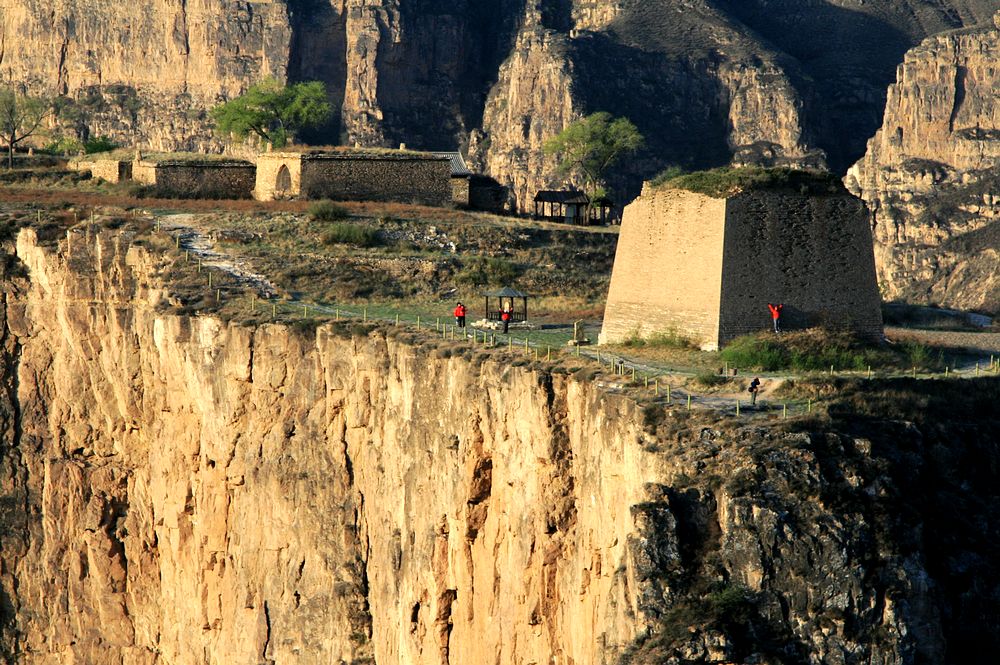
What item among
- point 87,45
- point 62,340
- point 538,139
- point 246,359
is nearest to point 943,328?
point 246,359

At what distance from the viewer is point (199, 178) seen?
73.2 meters

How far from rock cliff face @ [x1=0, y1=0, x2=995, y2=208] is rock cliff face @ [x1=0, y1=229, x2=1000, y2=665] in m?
80.6

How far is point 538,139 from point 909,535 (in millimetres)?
110490

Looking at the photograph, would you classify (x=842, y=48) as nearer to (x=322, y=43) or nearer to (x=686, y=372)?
(x=322, y=43)

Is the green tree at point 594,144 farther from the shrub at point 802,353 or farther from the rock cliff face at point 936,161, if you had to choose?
the shrub at point 802,353

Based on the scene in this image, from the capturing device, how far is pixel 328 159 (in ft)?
Result: 238

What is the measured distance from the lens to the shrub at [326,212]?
65.9 meters

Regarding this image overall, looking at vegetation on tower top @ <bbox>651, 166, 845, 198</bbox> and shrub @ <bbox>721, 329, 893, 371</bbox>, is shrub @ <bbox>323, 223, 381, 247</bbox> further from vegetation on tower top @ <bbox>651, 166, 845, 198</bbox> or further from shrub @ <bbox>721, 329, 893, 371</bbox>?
shrub @ <bbox>721, 329, 893, 371</bbox>

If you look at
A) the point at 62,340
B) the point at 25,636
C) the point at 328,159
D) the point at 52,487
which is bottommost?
the point at 25,636

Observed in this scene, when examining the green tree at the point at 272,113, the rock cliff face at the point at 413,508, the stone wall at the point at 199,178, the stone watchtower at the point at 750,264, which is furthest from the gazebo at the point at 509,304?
the green tree at the point at 272,113

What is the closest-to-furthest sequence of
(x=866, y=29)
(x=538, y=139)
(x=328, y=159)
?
(x=328, y=159)
(x=538, y=139)
(x=866, y=29)

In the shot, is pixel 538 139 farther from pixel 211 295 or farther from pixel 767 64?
pixel 211 295

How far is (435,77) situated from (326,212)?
275 feet

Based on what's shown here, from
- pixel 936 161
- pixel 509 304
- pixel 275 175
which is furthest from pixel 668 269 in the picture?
pixel 936 161
